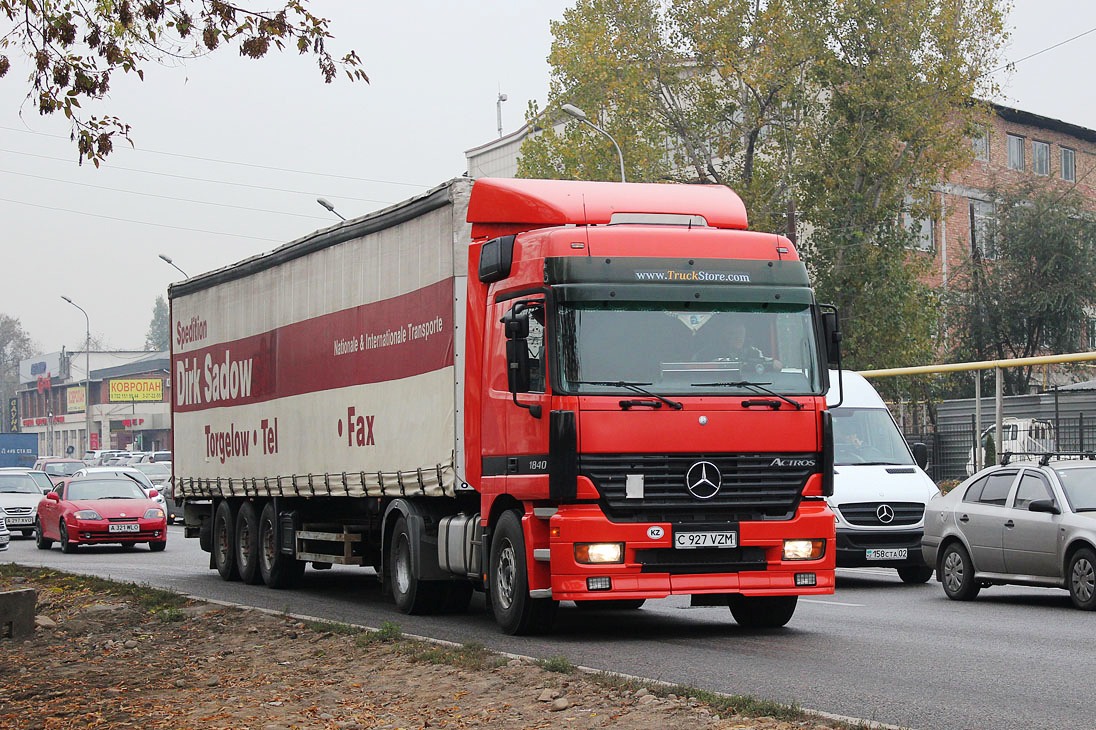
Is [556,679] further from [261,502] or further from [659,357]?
[261,502]

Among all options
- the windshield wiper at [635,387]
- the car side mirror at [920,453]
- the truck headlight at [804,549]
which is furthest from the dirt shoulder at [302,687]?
the car side mirror at [920,453]

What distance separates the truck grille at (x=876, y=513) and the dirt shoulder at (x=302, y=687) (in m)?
7.52

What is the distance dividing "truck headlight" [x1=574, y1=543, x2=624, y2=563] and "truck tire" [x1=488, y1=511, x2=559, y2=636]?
636mm

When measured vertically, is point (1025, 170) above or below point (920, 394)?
above

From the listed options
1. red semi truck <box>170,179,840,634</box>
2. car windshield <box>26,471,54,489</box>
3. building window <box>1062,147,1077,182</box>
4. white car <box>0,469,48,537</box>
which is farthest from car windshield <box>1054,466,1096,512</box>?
building window <box>1062,147,1077,182</box>

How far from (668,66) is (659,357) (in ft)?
104

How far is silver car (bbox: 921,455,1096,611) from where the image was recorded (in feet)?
51.7

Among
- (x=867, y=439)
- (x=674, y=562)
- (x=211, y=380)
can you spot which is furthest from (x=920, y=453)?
(x=211, y=380)

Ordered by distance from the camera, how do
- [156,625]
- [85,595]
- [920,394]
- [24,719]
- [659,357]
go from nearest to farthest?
[24,719] < [659,357] < [156,625] < [85,595] < [920,394]

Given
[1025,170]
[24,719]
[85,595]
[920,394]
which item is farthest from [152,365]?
[24,719]

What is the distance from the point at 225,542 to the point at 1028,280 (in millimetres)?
34917

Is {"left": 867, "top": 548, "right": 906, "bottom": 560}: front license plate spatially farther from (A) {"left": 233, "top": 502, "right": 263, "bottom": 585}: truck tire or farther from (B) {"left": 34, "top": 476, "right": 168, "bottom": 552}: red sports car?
(B) {"left": 34, "top": 476, "right": 168, "bottom": 552}: red sports car

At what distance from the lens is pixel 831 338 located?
504 inches

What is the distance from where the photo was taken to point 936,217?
42.7 meters
